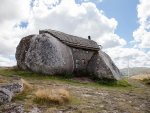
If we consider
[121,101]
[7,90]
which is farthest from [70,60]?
[7,90]

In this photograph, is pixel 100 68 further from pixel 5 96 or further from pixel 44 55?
pixel 5 96

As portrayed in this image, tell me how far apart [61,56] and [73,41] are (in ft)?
10.7

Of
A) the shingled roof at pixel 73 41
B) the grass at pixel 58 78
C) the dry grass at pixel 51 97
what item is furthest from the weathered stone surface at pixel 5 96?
the shingled roof at pixel 73 41

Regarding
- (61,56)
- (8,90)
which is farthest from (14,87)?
(61,56)

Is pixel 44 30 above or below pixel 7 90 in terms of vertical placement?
above

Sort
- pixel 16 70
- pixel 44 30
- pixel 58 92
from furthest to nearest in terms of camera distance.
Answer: pixel 44 30 < pixel 16 70 < pixel 58 92

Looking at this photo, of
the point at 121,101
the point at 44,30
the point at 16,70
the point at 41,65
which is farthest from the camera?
the point at 44,30

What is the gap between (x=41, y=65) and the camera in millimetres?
24516

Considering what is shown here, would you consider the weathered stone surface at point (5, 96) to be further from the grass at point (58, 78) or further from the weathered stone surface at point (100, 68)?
the weathered stone surface at point (100, 68)

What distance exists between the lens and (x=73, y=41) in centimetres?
2844

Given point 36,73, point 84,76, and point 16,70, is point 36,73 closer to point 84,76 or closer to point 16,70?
point 16,70

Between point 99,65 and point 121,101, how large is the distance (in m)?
11.3

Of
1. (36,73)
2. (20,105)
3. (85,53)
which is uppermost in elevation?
(85,53)

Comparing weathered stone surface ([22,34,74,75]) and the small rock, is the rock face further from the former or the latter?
the small rock
